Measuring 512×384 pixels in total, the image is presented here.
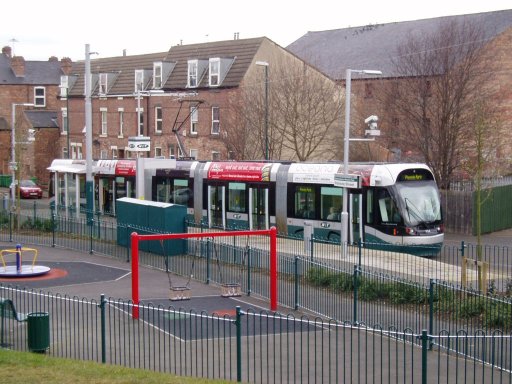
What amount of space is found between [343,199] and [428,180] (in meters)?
3.18

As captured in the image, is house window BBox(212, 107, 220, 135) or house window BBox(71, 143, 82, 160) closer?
house window BBox(212, 107, 220, 135)

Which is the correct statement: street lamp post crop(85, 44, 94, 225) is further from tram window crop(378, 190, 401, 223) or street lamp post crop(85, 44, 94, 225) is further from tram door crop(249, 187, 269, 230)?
tram window crop(378, 190, 401, 223)

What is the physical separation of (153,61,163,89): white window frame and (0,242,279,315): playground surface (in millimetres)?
26654

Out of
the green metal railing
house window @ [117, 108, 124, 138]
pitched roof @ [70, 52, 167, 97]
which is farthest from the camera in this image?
pitched roof @ [70, 52, 167, 97]

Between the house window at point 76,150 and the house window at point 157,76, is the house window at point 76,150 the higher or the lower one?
the lower one

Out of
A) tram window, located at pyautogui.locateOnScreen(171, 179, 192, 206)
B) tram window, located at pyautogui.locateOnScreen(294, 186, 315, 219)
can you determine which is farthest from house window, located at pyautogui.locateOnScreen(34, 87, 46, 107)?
tram window, located at pyautogui.locateOnScreen(294, 186, 315, 219)

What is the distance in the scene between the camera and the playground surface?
1989cm

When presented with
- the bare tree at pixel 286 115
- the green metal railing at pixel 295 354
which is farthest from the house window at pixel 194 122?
the green metal railing at pixel 295 354

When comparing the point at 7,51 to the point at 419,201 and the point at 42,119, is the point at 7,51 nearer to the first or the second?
the point at 42,119

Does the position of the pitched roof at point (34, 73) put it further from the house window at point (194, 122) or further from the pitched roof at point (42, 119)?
the house window at point (194, 122)

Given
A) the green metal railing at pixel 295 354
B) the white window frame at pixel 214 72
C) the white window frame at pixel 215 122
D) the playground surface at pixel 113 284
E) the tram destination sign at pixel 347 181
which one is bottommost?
the playground surface at pixel 113 284

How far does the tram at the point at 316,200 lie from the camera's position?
85.8ft

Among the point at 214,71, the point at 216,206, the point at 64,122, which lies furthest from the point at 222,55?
the point at 216,206

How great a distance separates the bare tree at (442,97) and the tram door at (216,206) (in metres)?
10.8
